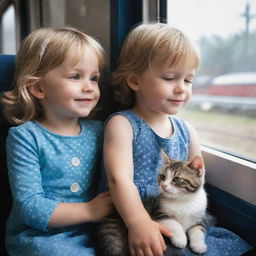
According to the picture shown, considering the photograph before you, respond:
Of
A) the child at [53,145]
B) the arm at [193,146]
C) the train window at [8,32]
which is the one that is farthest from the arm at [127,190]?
the train window at [8,32]

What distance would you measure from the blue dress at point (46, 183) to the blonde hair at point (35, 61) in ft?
0.25

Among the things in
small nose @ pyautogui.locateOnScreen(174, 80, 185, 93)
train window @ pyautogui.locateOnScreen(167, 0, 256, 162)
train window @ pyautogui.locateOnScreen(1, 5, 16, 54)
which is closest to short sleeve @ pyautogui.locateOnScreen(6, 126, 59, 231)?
small nose @ pyautogui.locateOnScreen(174, 80, 185, 93)

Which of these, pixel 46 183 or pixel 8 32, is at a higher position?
pixel 8 32

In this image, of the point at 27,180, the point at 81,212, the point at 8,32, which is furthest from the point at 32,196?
the point at 8,32

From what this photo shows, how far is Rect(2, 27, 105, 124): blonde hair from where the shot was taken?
1.00 metres

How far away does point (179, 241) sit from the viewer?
810 millimetres

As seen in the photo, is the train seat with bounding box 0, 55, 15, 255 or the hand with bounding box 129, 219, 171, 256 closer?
the hand with bounding box 129, 219, 171, 256

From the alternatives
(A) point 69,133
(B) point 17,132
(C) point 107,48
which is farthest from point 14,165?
(C) point 107,48

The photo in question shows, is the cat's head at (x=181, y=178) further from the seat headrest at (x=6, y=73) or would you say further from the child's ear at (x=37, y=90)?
the seat headrest at (x=6, y=73)

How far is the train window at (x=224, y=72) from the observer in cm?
105

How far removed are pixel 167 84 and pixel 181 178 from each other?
0.96ft

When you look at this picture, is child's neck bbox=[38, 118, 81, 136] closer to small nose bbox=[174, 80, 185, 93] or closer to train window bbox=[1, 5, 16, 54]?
small nose bbox=[174, 80, 185, 93]

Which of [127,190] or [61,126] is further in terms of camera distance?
[61,126]

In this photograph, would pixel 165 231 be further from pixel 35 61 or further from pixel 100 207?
pixel 35 61
